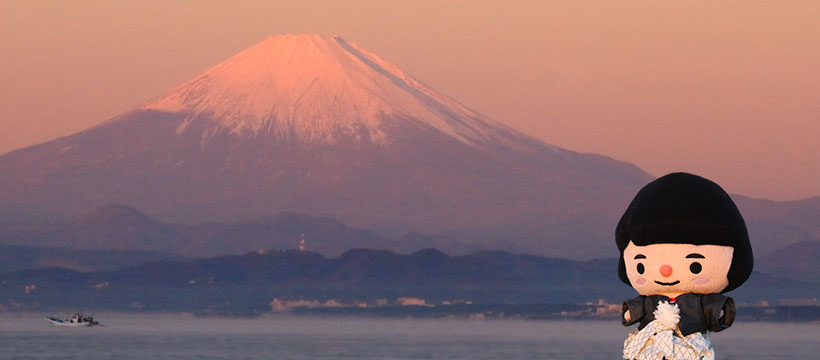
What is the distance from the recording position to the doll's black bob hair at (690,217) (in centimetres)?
1647

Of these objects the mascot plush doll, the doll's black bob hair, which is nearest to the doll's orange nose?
the mascot plush doll

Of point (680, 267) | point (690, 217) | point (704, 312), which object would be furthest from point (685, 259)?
point (704, 312)

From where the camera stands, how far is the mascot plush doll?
16484mm

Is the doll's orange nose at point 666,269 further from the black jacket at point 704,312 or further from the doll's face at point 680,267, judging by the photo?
the black jacket at point 704,312

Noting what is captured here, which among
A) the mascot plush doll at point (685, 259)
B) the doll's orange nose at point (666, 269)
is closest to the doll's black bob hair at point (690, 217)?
the mascot plush doll at point (685, 259)

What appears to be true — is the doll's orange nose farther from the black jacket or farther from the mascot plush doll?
the black jacket

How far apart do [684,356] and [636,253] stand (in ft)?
3.84

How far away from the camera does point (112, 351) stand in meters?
109

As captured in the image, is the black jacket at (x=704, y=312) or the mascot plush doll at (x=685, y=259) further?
the black jacket at (x=704, y=312)

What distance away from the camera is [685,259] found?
54.5 ft

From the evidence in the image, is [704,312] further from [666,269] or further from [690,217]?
[690,217]

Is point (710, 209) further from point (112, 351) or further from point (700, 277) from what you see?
point (112, 351)

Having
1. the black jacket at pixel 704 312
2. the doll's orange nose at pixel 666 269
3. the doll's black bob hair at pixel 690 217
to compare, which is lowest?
the black jacket at pixel 704 312

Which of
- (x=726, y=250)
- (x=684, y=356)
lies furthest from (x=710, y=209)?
(x=684, y=356)
